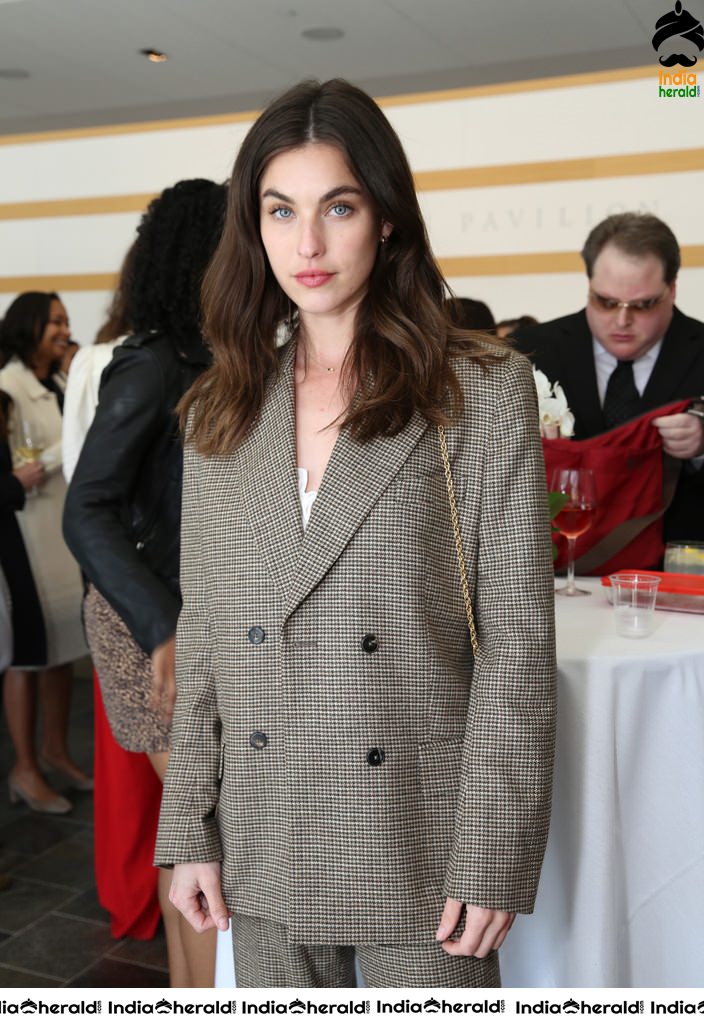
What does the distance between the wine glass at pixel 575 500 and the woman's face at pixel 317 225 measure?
0.97 meters

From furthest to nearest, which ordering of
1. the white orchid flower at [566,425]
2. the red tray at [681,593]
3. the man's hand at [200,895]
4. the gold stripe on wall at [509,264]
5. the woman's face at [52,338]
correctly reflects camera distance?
the gold stripe on wall at [509,264]
the woman's face at [52,338]
the white orchid flower at [566,425]
the red tray at [681,593]
the man's hand at [200,895]

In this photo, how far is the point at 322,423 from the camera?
154 centimetres

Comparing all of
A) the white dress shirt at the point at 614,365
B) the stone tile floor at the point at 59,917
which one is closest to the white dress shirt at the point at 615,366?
the white dress shirt at the point at 614,365

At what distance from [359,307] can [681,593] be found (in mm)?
Answer: 1102

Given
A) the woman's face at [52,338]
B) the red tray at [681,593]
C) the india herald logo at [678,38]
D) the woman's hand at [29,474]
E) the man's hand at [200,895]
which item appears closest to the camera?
the man's hand at [200,895]

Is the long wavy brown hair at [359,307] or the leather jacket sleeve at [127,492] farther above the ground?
the long wavy brown hair at [359,307]

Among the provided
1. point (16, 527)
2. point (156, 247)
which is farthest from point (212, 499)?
point (16, 527)

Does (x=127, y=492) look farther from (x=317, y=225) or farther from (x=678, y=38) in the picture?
(x=678, y=38)

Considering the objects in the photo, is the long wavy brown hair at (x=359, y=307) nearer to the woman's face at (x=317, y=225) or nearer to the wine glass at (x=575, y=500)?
the woman's face at (x=317, y=225)

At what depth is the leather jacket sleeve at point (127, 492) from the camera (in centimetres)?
195

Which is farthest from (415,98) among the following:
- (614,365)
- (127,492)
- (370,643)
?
(370,643)

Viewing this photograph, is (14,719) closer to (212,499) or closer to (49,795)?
(49,795)

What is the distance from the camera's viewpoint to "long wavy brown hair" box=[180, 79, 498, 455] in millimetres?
1421
